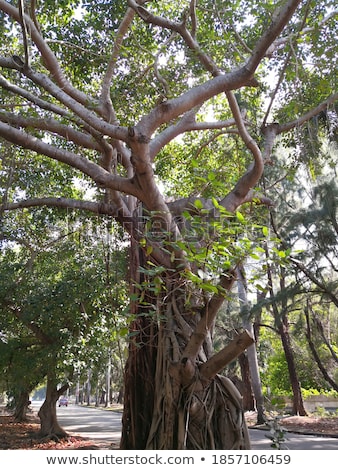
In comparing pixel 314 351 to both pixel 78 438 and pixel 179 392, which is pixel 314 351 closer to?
pixel 78 438

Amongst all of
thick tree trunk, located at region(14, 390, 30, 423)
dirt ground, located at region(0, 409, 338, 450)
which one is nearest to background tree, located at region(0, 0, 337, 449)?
dirt ground, located at region(0, 409, 338, 450)

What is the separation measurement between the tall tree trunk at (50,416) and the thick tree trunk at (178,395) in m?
5.55

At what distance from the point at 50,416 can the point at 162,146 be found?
7235mm

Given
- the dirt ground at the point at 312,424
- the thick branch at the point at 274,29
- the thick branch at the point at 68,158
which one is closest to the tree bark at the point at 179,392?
the thick branch at the point at 68,158

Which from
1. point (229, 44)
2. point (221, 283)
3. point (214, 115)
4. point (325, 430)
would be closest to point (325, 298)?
point (325, 430)

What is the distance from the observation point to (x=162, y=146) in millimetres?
5090

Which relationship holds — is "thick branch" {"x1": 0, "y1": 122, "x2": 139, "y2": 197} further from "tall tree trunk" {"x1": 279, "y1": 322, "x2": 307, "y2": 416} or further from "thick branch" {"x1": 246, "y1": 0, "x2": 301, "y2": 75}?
"tall tree trunk" {"x1": 279, "y1": 322, "x2": 307, "y2": 416}

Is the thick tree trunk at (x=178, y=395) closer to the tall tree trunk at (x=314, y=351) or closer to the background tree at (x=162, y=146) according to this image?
the background tree at (x=162, y=146)

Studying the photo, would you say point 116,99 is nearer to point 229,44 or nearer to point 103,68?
point 103,68

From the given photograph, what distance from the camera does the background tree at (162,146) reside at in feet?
12.0

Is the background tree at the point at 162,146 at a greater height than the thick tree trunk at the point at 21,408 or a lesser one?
greater

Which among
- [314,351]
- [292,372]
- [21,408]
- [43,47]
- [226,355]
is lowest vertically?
[21,408]

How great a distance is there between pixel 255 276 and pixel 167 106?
175cm

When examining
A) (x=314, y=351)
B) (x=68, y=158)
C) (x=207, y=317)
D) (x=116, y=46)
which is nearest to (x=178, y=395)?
(x=207, y=317)
